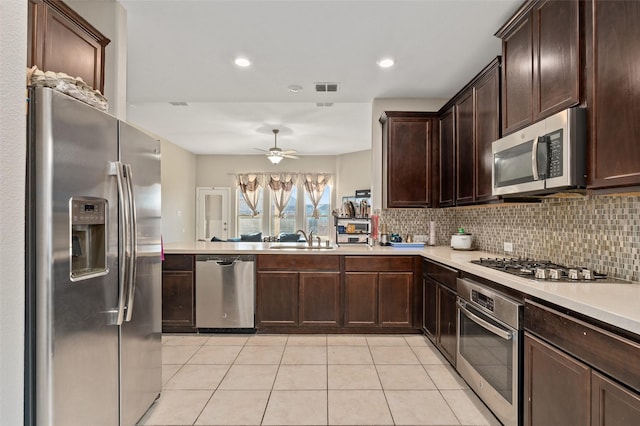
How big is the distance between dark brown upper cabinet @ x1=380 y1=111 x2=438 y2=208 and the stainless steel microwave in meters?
1.50

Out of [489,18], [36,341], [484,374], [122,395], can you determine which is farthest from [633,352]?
[489,18]

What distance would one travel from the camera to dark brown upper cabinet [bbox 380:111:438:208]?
3.97m

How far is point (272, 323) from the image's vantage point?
3574 mm

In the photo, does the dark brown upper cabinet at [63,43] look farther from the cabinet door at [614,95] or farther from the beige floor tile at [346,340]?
the beige floor tile at [346,340]

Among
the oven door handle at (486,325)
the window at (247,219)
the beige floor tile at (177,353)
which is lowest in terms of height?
the beige floor tile at (177,353)

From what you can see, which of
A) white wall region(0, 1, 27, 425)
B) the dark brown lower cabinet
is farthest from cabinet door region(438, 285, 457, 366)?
white wall region(0, 1, 27, 425)

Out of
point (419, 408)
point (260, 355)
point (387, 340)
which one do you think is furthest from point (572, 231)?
point (260, 355)

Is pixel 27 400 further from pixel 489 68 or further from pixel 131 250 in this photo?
pixel 489 68

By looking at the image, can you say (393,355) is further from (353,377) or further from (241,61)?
(241,61)

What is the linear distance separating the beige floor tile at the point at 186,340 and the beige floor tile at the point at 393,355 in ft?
5.32

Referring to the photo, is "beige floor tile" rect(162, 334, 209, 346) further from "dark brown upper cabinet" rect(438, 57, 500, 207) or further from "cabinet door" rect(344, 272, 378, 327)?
"dark brown upper cabinet" rect(438, 57, 500, 207)

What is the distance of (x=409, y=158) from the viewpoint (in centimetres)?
397

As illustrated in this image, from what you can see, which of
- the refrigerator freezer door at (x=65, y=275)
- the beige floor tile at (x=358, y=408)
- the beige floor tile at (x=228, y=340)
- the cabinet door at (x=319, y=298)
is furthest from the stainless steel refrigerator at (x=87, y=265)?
the cabinet door at (x=319, y=298)

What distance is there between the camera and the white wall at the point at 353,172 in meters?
8.33
